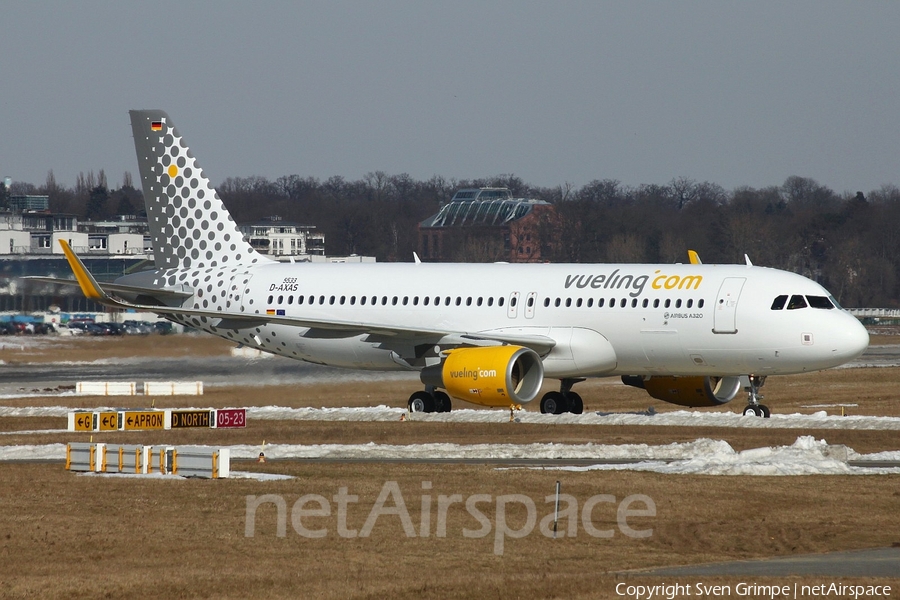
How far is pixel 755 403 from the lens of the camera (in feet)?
125

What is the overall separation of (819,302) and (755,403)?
318 cm

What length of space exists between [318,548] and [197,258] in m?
28.5

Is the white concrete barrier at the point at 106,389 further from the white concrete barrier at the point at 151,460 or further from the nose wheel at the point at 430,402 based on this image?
the white concrete barrier at the point at 151,460

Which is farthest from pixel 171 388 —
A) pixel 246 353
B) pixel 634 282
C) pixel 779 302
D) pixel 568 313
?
pixel 779 302

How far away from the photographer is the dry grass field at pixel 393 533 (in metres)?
15.9

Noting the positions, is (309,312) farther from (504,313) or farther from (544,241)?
(544,241)

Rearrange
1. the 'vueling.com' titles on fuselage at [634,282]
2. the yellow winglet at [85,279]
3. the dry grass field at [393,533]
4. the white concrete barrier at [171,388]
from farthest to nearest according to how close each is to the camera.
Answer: the white concrete barrier at [171,388] < the yellow winglet at [85,279] < the 'vueling.com' titles on fuselage at [634,282] < the dry grass field at [393,533]

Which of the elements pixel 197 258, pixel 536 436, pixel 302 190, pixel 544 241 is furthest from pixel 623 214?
pixel 536 436

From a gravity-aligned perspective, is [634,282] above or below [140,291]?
above

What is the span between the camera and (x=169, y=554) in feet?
58.2

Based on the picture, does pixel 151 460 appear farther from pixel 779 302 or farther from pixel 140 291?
pixel 140 291

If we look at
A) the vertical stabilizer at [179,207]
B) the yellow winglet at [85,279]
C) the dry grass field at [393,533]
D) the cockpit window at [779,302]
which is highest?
the vertical stabilizer at [179,207]

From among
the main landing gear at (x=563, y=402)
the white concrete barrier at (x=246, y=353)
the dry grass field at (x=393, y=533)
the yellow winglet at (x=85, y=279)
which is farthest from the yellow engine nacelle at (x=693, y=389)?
the yellow winglet at (x=85, y=279)

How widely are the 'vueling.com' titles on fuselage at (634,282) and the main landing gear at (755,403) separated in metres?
3.04
